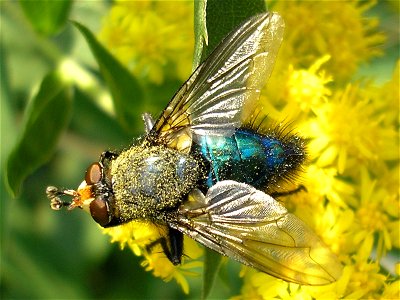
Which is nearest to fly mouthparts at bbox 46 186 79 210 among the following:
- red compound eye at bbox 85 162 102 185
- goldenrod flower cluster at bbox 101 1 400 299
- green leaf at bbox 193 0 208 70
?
red compound eye at bbox 85 162 102 185

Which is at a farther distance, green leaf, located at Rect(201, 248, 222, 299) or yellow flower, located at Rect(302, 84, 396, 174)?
yellow flower, located at Rect(302, 84, 396, 174)

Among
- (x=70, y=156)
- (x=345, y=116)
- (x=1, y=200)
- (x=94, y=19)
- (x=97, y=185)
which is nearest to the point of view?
(x=97, y=185)

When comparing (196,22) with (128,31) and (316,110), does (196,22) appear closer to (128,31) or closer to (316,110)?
(316,110)

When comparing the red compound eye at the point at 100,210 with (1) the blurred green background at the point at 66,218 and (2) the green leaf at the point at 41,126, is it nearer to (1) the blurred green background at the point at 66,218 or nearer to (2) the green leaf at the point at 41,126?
(2) the green leaf at the point at 41,126

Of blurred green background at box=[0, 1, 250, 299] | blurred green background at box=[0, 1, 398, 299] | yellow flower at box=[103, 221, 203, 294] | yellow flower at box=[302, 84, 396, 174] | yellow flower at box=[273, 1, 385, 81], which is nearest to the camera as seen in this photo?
yellow flower at box=[103, 221, 203, 294]

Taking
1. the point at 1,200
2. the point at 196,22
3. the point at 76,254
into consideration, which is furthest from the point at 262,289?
the point at 76,254

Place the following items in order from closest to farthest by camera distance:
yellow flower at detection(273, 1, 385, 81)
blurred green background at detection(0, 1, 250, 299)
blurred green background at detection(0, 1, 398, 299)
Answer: yellow flower at detection(273, 1, 385, 81) → blurred green background at detection(0, 1, 250, 299) → blurred green background at detection(0, 1, 398, 299)

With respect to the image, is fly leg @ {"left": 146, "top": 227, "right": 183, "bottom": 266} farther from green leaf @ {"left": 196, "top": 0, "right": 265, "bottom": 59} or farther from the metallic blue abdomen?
green leaf @ {"left": 196, "top": 0, "right": 265, "bottom": 59}
